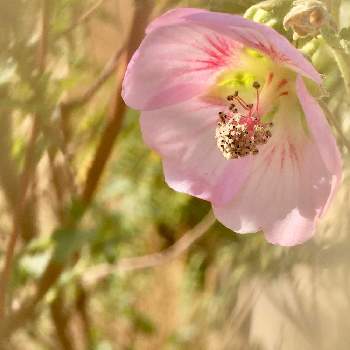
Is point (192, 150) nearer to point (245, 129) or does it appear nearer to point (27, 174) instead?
point (245, 129)

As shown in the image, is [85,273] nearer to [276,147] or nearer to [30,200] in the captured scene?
[30,200]

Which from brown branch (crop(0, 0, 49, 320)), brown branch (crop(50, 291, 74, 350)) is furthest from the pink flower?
brown branch (crop(50, 291, 74, 350))

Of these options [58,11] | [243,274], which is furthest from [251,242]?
[58,11]

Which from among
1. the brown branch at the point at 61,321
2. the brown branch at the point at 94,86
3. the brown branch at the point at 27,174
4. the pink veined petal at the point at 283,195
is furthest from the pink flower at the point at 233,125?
the brown branch at the point at 61,321

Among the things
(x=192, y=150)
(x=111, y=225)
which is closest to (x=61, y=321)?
(x=111, y=225)

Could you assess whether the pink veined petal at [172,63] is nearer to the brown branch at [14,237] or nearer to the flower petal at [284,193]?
the flower petal at [284,193]

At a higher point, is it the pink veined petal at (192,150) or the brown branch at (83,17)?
the pink veined petal at (192,150)
